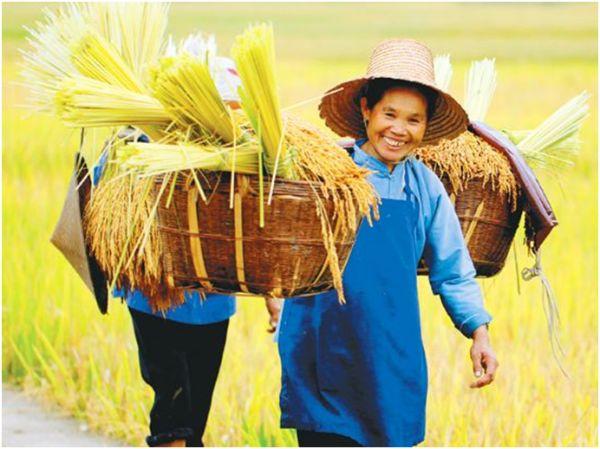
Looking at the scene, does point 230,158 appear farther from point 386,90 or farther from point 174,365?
point 174,365

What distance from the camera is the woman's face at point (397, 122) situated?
3307 millimetres

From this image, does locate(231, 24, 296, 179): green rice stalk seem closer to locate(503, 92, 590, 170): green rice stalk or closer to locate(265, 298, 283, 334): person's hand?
locate(503, 92, 590, 170): green rice stalk

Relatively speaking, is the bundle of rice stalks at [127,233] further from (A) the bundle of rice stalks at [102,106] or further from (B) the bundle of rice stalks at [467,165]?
(B) the bundle of rice stalks at [467,165]

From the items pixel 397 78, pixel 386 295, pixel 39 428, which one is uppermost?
pixel 397 78

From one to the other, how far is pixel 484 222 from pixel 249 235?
1.02 meters

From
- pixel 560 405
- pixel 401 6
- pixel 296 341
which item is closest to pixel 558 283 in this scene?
pixel 560 405

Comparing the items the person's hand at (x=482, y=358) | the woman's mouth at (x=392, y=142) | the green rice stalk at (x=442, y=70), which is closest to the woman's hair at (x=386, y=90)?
the woman's mouth at (x=392, y=142)

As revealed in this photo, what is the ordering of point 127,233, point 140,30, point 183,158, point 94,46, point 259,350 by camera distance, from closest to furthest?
point 183,158, point 94,46, point 127,233, point 140,30, point 259,350

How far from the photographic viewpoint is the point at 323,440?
11.3ft

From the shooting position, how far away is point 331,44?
3625 cm

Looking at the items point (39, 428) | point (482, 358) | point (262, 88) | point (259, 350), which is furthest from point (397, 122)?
point (39, 428)

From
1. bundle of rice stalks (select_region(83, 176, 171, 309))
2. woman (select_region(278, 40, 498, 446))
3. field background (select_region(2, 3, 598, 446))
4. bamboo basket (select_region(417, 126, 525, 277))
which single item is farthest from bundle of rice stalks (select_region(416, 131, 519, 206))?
bundle of rice stalks (select_region(83, 176, 171, 309))

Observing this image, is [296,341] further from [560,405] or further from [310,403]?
[560,405]

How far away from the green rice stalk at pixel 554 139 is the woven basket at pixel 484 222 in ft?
0.86
